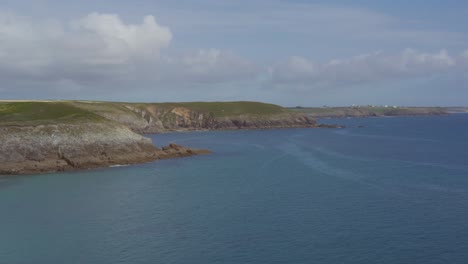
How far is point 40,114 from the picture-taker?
8950 centimetres

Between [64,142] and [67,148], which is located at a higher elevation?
[64,142]

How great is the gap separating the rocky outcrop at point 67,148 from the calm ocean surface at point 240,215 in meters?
5.63

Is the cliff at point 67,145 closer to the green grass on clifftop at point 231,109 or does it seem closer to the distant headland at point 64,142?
the distant headland at point 64,142

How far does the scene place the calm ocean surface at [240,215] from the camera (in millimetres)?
30812

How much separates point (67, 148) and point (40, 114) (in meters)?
20.7

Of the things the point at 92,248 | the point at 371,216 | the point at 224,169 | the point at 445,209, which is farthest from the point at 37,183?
the point at 445,209

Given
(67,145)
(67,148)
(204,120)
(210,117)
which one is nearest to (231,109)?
(210,117)

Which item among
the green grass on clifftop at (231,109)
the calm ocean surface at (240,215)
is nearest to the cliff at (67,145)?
the calm ocean surface at (240,215)

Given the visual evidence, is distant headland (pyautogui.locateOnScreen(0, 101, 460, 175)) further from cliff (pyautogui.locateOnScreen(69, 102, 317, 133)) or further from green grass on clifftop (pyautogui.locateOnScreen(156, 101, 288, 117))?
green grass on clifftop (pyautogui.locateOnScreen(156, 101, 288, 117))

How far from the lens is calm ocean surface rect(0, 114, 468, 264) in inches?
1213

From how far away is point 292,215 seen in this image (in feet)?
131

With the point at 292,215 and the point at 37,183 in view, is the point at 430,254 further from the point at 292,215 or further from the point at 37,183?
the point at 37,183

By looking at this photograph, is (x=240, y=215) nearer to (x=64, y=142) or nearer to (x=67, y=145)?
(x=67, y=145)

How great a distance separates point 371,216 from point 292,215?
6.16 metres
